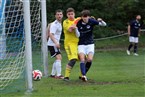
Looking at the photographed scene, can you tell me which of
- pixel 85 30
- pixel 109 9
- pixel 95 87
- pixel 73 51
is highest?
pixel 109 9

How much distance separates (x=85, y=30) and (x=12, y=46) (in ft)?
6.16

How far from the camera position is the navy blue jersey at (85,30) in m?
Answer: 12.2

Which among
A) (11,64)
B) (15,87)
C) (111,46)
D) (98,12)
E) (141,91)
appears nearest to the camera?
(141,91)

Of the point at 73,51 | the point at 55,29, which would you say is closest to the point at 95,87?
the point at 73,51

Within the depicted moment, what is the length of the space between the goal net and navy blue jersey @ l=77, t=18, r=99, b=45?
1622mm

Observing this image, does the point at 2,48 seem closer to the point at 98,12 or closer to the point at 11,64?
the point at 11,64

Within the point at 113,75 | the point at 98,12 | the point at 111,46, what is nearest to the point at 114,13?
the point at 98,12

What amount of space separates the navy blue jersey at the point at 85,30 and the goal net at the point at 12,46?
63.9 inches

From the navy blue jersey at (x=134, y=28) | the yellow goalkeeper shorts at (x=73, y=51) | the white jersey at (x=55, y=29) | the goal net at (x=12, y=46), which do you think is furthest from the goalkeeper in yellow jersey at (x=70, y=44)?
the navy blue jersey at (x=134, y=28)

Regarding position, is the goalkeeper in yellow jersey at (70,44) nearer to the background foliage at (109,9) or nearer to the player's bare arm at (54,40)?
the player's bare arm at (54,40)

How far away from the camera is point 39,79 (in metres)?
12.3

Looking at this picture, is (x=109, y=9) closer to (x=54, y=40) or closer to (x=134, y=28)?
(x=134, y=28)

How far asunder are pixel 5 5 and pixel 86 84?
2.70m

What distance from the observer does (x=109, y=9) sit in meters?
31.6
